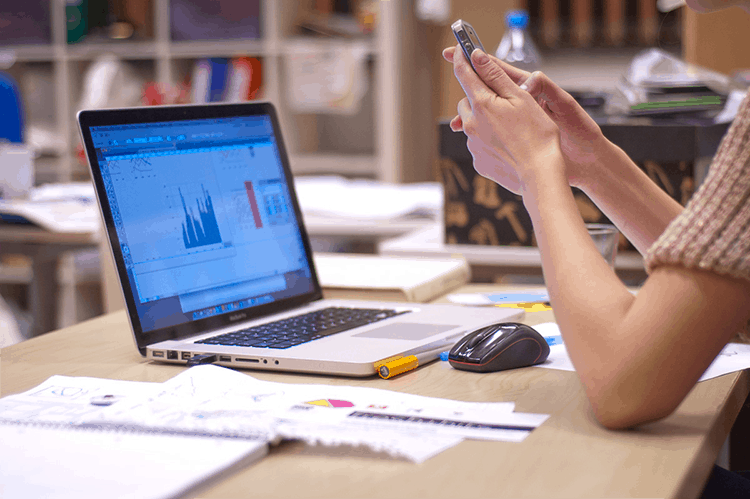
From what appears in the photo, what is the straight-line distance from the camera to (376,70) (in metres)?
3.68

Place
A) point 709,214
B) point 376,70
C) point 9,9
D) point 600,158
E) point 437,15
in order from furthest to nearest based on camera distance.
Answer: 1. point 9,9
2. point 376,70
3. point 437,15
4. point 600,158
5. point 709,214

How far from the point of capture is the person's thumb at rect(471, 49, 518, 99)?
0.76 m

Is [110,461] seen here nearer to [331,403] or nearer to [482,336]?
[331,403]

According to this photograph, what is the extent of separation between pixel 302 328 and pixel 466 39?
0.37 meters

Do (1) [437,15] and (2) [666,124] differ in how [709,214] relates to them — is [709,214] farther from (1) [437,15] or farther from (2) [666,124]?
(1) [437,15]

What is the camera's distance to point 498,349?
0.82m

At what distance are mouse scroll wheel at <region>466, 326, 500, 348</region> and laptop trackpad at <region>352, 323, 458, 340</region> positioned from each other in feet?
0.25

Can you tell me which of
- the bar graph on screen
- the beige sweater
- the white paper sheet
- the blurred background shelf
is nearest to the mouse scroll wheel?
the white paper sheet

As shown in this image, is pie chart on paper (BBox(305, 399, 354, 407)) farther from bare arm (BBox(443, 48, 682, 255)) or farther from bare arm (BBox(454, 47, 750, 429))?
bare arm (BBox(443, 48, 682, 255))

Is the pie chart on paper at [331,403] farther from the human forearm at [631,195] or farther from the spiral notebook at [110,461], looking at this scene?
the human forearm at [631,195]

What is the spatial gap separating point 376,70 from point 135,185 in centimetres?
287

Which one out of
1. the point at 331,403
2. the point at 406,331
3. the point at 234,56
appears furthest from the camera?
the point at 234,56

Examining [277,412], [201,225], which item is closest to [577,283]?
[277,412]

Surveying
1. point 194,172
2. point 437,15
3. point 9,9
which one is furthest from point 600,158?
point 9,9
